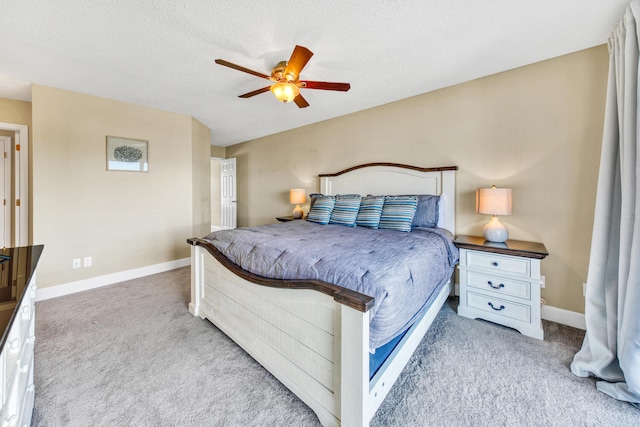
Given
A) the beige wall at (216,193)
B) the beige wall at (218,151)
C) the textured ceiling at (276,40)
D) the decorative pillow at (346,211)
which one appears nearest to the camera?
the textured ceiling at (276,40)

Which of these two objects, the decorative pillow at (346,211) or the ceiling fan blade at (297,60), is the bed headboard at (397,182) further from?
the ceiling fan blade at (297,60)

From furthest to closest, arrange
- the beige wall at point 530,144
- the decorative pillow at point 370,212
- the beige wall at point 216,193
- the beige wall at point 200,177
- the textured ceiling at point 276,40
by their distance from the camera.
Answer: the beige wall at point 216,193 < the beige wall at point 200,177 < the decorative pillow at point 370,212 < the beige wall at point 530,144 < the textured ceiling at point 276,40

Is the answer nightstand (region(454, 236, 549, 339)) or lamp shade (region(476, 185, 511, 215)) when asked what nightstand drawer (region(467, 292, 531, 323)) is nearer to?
nightstand (region(454, 236, 549, 339))

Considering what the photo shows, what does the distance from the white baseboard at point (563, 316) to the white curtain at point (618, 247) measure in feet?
2.15

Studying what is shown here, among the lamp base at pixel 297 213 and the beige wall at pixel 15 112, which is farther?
the lamp base at pixel 297 213

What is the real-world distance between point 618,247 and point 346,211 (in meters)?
2.16

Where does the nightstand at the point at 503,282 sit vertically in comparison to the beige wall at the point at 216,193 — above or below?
below

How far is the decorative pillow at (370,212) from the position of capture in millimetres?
2836

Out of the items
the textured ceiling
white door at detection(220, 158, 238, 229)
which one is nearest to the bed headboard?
the textured ceiling

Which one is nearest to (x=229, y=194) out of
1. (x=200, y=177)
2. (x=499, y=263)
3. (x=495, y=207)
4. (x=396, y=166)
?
(x=200, y=177)

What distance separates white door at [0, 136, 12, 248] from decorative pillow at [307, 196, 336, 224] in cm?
406

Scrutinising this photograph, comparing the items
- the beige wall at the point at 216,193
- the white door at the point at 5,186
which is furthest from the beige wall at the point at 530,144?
the beige wall at the point at 216,193

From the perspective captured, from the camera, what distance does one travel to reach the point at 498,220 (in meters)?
2.55

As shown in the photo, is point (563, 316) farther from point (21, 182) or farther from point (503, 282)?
point (21, 182)
